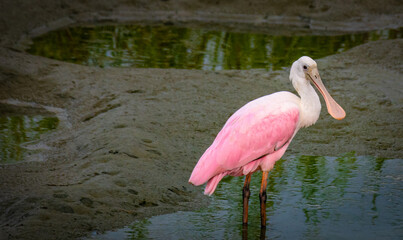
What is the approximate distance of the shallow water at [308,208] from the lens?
14.2ft

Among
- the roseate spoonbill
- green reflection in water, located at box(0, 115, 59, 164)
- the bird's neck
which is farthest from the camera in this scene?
green reflection in water, located at box(0, 115, 59, 164)

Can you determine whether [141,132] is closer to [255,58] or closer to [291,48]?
[255,58]

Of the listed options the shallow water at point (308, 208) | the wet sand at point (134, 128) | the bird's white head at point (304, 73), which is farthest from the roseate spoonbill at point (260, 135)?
the wet sand at point (134, 128)

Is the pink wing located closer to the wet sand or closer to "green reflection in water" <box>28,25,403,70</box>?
the wet sand

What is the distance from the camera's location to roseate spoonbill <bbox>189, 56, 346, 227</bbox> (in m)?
4.54

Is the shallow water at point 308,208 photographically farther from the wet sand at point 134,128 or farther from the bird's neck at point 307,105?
the bird's neck at point 307,105

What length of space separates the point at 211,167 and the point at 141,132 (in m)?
1.60

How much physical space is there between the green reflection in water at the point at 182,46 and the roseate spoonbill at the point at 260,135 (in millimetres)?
3883

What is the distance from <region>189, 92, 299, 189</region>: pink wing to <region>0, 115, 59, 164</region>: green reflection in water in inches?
85.0

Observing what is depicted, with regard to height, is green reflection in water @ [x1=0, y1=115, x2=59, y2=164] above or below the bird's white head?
below

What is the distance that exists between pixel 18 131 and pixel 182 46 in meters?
3.95

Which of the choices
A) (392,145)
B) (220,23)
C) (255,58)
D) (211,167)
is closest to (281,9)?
(220,23)

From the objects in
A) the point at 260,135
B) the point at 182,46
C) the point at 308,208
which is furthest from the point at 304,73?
the point at 182,46

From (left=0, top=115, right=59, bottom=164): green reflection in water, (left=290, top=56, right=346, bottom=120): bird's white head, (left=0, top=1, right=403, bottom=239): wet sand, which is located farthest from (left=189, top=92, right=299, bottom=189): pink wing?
(left=0, top=115, right=59, bottom=164): green reflection in water
